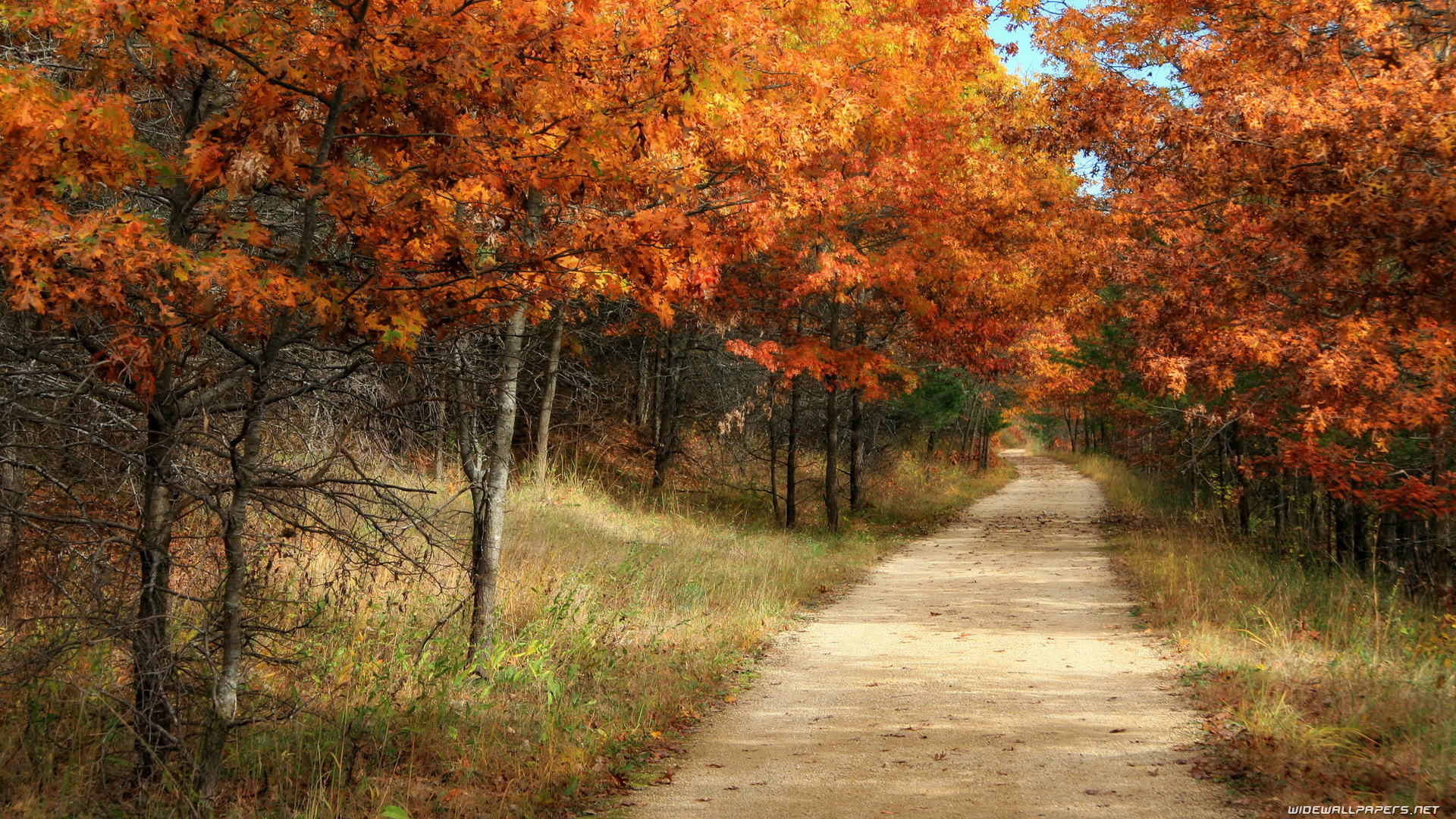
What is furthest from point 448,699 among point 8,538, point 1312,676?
point 1312,676

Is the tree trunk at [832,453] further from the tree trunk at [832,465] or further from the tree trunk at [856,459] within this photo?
the tree trunk at [856,459]

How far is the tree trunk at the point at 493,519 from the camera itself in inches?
291

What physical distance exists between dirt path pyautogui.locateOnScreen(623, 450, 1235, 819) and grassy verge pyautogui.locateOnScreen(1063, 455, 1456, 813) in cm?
34

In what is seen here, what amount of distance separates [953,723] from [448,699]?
3.26m

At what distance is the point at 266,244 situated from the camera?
4555mm

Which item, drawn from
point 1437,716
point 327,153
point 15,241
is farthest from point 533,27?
point 1437,716

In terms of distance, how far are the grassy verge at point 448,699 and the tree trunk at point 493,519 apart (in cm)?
19

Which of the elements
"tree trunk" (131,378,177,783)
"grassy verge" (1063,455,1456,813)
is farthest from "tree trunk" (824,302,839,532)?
"tree trunk" (131,378,177,783)

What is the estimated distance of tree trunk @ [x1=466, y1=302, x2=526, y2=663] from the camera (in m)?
7.38

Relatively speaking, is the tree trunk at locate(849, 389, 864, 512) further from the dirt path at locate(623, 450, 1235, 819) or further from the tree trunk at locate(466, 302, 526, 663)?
the tree trunk at locate(466, 302, 526, 663)

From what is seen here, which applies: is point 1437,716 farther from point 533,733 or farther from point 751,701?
point 533,733

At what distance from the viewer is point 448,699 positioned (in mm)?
6445

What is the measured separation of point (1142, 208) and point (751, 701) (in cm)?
923

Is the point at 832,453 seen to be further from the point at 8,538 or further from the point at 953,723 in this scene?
the point at 8,538
